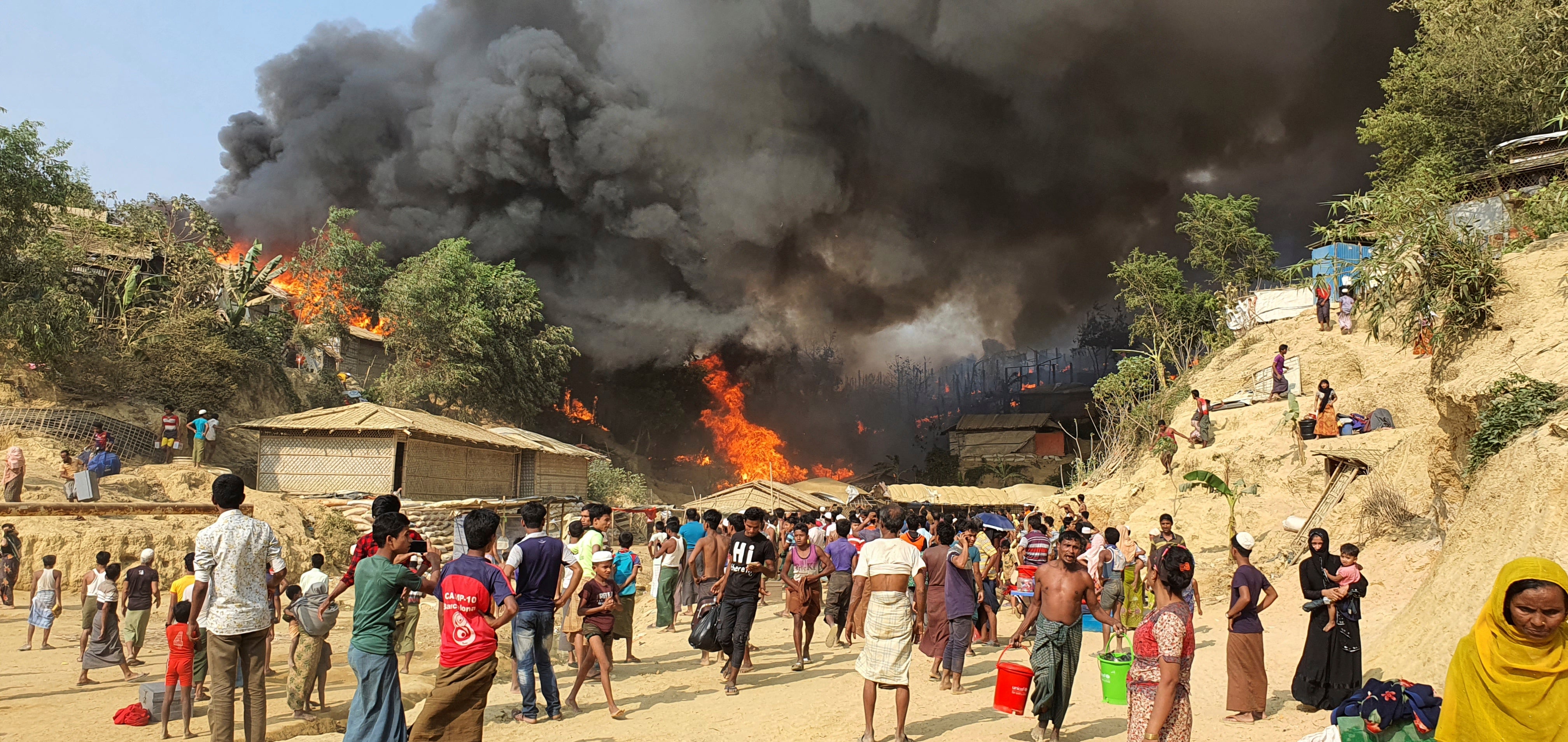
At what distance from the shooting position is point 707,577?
9688mm

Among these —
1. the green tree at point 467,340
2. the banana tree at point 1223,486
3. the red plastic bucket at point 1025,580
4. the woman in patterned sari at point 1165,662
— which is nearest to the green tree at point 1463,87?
the banana tree at point 1223,486

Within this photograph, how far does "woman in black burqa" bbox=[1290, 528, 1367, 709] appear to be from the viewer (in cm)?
667

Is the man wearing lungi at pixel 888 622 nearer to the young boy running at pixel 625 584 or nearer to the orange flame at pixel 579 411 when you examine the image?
the young boy running at pixel 625 584

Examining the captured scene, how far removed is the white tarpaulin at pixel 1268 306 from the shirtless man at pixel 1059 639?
23.9m

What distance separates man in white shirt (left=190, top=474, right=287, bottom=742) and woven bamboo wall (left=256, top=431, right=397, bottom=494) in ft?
54.5

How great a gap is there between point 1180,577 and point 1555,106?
25.3m

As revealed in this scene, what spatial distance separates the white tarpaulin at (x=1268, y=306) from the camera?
27016 millimetres

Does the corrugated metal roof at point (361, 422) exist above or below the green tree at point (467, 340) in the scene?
below

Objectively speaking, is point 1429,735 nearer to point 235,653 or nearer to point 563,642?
point 235,653

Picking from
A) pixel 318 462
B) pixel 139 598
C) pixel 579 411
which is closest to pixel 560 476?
pixel 318 462

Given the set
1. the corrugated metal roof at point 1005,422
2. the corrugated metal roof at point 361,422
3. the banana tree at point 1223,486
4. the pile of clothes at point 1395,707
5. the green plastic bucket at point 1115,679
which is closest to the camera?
the pile of clothes at point 1395,707

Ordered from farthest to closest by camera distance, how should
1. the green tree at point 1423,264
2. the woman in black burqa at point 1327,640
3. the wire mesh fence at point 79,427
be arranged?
1. the wire mesh fence at point 79,427
2. the green tree at point 1423,264
3. the woman in black burqa at point 1327,640

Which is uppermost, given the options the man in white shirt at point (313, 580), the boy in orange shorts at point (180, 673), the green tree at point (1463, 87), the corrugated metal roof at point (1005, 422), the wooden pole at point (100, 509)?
the green tree at point (1463, 87)

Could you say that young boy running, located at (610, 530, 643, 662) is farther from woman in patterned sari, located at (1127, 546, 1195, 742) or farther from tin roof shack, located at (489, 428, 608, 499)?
tin roof shack, located at (489, 428, 608, 499)
